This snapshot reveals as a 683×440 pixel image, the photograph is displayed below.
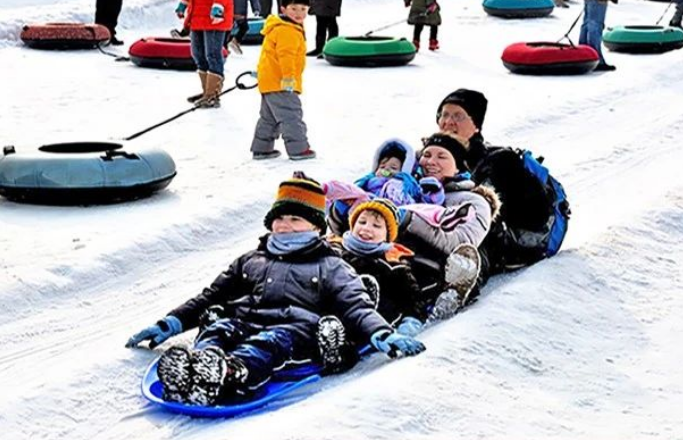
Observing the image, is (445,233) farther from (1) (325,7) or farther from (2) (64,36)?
(2) (64,36)

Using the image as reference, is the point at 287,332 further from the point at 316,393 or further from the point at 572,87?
the point at 572,87

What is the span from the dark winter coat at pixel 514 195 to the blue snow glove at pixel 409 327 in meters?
1.06

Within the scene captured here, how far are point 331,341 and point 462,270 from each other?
800 millimetres

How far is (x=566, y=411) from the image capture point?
3760 mm

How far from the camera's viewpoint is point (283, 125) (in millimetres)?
7629

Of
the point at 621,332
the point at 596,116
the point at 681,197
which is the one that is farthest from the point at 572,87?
the point at 621,332

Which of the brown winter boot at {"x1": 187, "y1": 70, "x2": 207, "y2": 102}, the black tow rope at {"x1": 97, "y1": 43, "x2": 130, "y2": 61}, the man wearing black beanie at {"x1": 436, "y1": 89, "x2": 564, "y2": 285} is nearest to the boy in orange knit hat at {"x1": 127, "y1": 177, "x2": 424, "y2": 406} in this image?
the man wearing black beanie at {"x1": 436, "y1": 89, "x2": 564, "y2": 285}

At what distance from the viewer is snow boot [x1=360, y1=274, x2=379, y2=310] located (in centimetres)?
428

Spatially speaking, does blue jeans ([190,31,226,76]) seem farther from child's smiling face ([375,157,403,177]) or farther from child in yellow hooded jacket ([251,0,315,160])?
child's smiling face ([375,157,403,177])

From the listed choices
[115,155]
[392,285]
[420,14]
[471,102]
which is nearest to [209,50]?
[115,155]

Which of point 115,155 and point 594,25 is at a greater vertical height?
point 115,155

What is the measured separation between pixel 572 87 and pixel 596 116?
4.42ft

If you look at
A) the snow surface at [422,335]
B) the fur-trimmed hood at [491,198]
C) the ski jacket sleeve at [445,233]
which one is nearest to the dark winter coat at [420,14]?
the snow surface at [422,335]

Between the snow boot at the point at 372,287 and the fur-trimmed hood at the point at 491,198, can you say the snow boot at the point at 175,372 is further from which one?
the fur-trimmed hood at the point at 491,198
